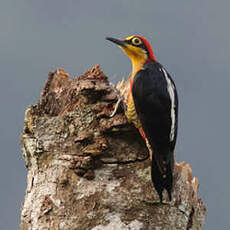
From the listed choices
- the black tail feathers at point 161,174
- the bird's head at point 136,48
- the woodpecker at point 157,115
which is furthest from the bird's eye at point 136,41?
the black tail feathers at point 161,174

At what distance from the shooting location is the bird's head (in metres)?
4.79

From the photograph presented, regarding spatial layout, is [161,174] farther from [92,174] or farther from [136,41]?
[136,41]

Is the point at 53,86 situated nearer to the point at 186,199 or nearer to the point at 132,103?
the point at 132,103

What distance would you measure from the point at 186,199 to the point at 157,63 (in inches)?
73.7

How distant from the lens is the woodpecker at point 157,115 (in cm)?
332

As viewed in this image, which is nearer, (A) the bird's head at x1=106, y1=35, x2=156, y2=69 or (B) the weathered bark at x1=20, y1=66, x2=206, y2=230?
(B) the weathered bark at x1=20, y1=66, x2=206, y2=230

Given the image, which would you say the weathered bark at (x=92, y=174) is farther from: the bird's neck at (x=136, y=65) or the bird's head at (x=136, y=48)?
the bird's head at (x=136, y=48)

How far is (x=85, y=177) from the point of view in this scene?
3219mm

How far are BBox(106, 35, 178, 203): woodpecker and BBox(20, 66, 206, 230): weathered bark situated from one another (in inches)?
3.5

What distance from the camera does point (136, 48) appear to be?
4840 millimetres

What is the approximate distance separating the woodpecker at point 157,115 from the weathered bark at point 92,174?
89 mm

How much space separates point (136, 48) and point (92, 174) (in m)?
2.11

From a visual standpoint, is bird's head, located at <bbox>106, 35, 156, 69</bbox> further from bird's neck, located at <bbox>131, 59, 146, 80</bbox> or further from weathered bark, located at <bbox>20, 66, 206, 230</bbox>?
weathered bark, located at <bbox>20, 66, 206, 230</bbox>

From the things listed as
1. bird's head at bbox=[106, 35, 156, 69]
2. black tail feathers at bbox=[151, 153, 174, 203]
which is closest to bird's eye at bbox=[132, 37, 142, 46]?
bird's head at bbox=[106, 35, 156, 69]
